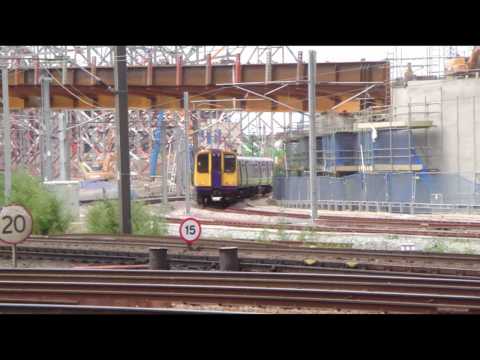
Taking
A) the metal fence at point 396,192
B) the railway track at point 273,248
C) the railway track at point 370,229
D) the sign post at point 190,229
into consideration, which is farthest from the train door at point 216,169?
the sign post at point 190,229

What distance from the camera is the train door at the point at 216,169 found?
37.4 meters

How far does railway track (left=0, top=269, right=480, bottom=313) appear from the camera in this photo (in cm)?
916

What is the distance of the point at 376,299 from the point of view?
9.35 metres

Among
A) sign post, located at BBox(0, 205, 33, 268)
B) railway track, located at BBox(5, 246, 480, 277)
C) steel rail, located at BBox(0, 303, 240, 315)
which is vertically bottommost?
railway track, located at BBox(5, 246, 480, 277)

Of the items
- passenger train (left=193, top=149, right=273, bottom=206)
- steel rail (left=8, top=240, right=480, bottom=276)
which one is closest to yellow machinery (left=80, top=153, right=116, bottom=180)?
passenger train (left=193, top=149, right=273, bottom=206)

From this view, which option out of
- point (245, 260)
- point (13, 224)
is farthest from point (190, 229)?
point (13, 224)

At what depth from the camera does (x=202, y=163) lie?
3775cm

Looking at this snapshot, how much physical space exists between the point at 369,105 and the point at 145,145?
34.3 metres

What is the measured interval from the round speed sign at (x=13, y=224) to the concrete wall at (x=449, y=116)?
84.6ft

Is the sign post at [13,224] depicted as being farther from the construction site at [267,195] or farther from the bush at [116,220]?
the bush at [116,220]

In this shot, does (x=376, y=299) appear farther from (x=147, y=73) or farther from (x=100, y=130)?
(x=100, y=130)

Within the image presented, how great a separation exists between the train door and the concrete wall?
10097 millimetres

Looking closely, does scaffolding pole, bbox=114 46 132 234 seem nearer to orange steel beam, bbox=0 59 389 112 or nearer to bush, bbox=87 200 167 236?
bush, bbox=87 200 167 236
